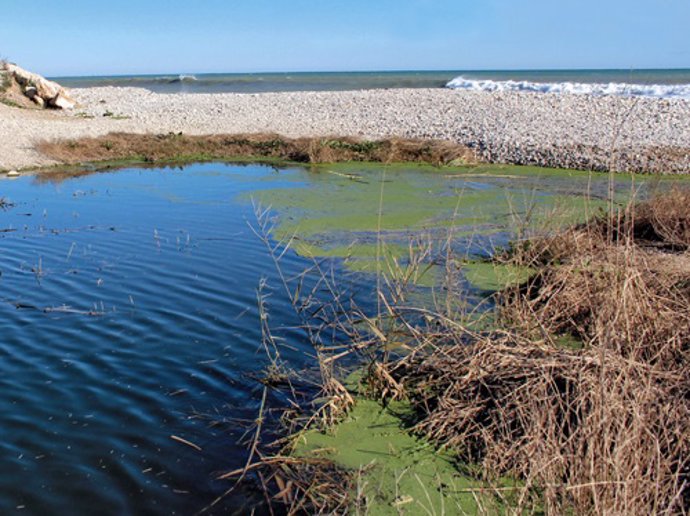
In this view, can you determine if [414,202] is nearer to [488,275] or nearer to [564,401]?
[488,275]

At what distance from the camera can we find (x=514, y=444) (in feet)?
12.6

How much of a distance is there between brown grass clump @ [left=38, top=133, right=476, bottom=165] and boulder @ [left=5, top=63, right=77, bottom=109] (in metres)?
8.90

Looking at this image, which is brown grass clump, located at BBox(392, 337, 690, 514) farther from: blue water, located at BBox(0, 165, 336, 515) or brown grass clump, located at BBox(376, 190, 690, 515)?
blue water, located at BBox(0, 165, 336, 515)

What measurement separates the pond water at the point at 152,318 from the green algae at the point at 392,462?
689 millimetres

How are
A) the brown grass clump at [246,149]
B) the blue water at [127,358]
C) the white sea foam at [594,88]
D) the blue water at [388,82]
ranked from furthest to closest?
1. the blue water at [388,82]
2. the white sea foam at [594,88]
3. the brown grass clump at [246,149]
4. the blue water at [127,358]

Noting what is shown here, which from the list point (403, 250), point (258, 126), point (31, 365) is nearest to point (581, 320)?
point (403, 250)

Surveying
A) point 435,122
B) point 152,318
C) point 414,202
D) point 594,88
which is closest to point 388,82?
point 594,88

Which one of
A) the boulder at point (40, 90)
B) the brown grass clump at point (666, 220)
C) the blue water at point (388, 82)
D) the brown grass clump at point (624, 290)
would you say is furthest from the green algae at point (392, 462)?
the blue water at point (388, 82)

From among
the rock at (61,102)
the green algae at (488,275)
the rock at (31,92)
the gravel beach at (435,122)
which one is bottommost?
the green algae at (488,275)

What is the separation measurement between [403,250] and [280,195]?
193 inches

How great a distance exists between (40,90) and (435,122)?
17.0 m

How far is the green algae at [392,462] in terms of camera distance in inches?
154

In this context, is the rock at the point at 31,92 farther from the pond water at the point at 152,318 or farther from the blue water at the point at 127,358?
the blue water at the point at 127,358

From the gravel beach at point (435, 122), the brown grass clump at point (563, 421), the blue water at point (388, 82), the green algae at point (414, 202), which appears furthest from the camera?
the blue water at point (388, 82)
